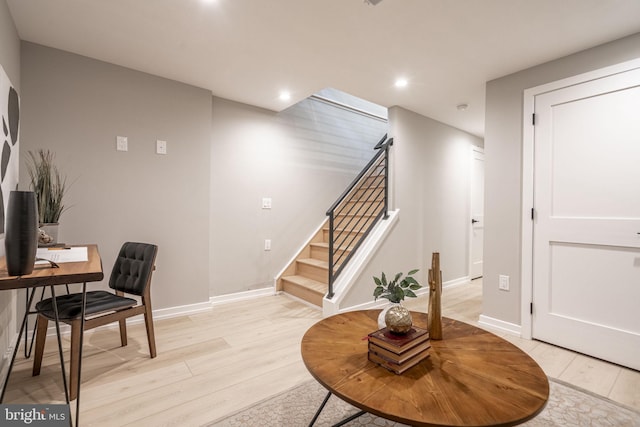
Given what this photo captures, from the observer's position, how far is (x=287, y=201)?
3842 millimetres

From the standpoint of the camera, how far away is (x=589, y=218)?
7.39ft

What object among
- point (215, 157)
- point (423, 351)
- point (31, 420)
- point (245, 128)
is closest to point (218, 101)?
point (245, 128)

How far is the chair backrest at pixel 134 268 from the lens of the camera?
2113 millimetres

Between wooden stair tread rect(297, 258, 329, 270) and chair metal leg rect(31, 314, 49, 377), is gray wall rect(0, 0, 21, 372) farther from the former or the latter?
wooden stair tread rect(297, 258, 329, 270)

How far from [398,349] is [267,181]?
2869mm

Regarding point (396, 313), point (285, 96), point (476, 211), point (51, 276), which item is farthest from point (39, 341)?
point (476, 211)

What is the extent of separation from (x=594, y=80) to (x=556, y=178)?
0.74m

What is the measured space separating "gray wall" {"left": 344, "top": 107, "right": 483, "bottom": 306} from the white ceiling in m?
0.84

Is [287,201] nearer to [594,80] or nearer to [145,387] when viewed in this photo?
[145,387]

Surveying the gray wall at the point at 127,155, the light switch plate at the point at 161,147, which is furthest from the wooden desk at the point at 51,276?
the light switch plate at the point at 161,147

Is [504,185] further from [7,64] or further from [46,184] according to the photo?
[7,64]

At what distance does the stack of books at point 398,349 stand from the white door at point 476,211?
390cm

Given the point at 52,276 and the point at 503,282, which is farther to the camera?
the point at 503,282

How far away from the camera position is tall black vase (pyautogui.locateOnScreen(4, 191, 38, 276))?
3.84 feet
